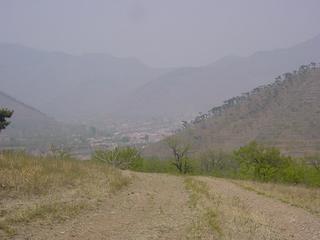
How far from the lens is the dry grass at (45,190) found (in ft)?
55.5

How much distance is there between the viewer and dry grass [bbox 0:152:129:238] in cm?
1691

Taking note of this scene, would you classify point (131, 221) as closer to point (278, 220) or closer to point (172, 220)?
point (172, 220)

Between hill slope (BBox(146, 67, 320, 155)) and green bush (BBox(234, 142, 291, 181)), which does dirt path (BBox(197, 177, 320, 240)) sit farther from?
hill slope (BBox(146, 67, 320, 155))

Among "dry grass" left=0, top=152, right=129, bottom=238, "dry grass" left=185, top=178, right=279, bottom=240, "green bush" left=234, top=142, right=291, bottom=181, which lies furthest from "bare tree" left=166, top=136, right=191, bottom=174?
"dry grass" left=185, top=178, right=279, bottom=240

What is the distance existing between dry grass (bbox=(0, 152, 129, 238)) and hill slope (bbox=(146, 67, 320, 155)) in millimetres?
101169

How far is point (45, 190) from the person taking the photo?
21.8 m

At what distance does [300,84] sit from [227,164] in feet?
309

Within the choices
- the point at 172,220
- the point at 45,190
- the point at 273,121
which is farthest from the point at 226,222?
the point at 273,121

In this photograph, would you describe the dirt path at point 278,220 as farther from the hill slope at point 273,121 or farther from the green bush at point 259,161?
the hill slope at point 273,121

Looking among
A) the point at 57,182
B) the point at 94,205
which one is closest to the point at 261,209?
the point at 94,205

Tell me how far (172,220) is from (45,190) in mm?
6606

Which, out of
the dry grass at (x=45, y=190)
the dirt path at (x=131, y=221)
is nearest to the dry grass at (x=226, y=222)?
the dirt path at (x=131, y=221)

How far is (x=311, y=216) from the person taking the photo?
24109 mm

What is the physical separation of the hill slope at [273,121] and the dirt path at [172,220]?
101 m
